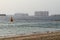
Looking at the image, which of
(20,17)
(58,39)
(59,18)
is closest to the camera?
(58,39)

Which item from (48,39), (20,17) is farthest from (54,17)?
(48,39)

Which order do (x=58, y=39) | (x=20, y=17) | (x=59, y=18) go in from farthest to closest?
1. (x=20, y=17)
2. (x=59, y=18)
3. (x=58, y=39)

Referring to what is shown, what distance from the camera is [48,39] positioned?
17.6 m

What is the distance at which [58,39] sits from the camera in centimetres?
1741

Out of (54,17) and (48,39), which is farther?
(54,17)

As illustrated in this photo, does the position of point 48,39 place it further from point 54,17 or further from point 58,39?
point 54,17

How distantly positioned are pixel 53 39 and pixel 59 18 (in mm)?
116635

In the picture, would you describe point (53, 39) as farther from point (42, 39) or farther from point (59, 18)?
point (59, 18)

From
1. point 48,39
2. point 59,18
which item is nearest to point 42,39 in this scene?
point 48,39

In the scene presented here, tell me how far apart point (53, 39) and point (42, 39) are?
977mm

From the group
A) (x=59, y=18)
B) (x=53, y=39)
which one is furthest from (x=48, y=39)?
(x=59, y=18)

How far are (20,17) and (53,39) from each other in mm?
125093

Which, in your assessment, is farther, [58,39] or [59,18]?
[59,18]

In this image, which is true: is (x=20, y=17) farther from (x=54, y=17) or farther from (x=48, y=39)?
(x=48, y=39)
